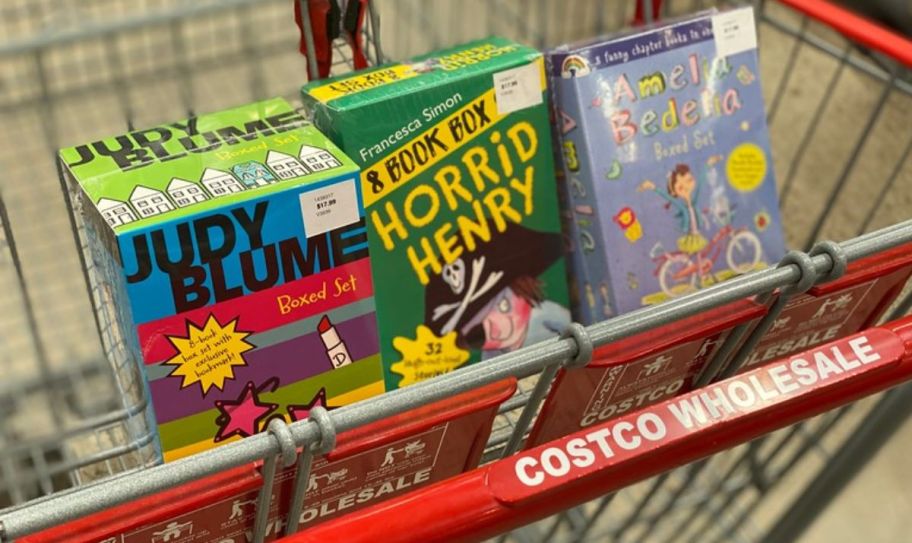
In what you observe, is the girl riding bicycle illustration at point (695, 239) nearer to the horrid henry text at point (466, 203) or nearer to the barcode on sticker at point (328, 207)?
the horrid henry text at point (466, 203)

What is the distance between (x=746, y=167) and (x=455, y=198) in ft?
1.03

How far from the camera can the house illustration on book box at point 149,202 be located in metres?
0.69

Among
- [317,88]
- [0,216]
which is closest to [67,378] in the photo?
[0,216]

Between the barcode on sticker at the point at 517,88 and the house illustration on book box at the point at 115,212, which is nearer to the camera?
the house illustration on book box at the point at 115,212

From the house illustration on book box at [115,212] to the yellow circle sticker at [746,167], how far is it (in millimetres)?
579

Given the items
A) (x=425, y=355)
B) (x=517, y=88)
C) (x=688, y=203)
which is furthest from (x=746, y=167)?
(x=425, y=355)

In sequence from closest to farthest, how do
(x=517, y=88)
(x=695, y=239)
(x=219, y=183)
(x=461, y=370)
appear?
1. (x=461, y=370)
2. (x=219, y=183)
3. (x=517, y=88)
4. (x=695, y=239)

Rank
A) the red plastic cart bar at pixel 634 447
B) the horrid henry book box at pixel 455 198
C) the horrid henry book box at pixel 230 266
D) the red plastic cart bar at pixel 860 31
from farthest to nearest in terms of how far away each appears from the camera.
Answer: the red plastic cart bar at pixel 860 31
the horrid henry book box at pixel 455 198
the horrid henry book box at pixel 230 266
the red plastic cart bar at pixel 634 447

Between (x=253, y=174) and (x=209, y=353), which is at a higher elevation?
(x=253, y=174)

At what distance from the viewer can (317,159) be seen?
76cm

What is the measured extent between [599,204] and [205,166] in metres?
0.36

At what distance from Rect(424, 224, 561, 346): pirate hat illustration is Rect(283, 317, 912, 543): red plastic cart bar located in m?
0.29

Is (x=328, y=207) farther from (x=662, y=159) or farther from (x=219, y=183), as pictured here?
(x=662, y=159)

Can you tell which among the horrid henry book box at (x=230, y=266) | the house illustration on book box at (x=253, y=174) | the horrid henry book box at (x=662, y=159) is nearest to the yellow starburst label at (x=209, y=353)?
the horrid henry book box at (x=230, y=266)
